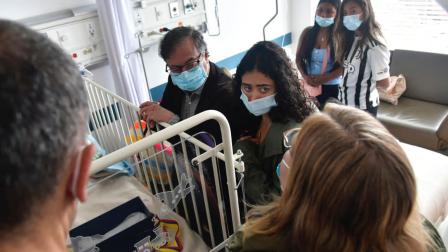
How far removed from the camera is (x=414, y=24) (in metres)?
3.81

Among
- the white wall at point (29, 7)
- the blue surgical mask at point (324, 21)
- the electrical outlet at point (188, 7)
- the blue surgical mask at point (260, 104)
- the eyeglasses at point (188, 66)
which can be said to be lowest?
the blue surgical mask at point (260, 104)

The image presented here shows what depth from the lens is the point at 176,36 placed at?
1.78 metres

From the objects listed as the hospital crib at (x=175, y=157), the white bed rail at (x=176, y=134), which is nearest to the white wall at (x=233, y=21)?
the hospital crib at (x=175, y=157)

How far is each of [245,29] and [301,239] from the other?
10.8 feet

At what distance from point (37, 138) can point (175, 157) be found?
975 millimetres

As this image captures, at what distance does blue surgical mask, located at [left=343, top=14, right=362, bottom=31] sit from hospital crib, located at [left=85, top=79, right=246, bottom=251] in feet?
4.36

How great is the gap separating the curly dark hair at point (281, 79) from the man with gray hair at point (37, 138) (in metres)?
1.06

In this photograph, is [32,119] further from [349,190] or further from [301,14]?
[301,14]

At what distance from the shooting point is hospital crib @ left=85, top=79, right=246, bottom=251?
111 centimetres

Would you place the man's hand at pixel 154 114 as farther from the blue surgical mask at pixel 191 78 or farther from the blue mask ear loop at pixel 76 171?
the blue mask ear loop at pixel 76 171

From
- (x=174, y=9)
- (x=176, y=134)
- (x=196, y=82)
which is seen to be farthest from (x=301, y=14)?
(x=176, y=134)

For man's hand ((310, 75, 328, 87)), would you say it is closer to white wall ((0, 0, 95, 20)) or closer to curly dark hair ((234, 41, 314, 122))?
curly dark hair ((234, 41, 314, 122))

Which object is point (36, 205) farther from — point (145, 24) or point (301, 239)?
point (145, 24)

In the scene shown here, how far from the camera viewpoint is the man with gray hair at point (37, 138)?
44cm
